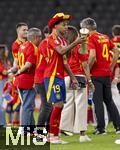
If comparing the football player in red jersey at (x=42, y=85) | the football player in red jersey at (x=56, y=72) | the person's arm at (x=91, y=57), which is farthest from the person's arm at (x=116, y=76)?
the football player in red jersey at (x=56, y=72)

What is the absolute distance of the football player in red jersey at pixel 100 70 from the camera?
10078mm

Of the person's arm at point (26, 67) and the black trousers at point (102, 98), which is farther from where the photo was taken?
the black trousers at point (102, 98)

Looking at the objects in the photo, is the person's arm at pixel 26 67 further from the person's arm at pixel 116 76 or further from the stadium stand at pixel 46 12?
the stadium stand at pixel 46 12

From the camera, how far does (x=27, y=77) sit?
1012 centimetres

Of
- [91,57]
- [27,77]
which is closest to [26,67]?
[27,77]

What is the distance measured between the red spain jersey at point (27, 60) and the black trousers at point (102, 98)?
980mm

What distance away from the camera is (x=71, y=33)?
9633mm

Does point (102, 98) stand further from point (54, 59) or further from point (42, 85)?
point (54, 59)

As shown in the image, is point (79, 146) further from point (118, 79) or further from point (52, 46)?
point (118, 79)

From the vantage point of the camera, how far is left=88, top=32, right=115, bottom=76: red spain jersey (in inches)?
398

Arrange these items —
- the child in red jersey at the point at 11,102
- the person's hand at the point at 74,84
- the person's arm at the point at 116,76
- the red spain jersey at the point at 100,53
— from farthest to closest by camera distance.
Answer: the child in red jersey at the point at 11,102 < the person's arm at the point at 116,76 < the red spain jersey at the point at 100,53 < the person's hand at the point at 74,84

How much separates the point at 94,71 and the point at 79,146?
1.87 m

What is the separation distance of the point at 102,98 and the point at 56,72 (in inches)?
69.1

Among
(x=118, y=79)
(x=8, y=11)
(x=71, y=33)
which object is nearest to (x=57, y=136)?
(x=71, y=33)
